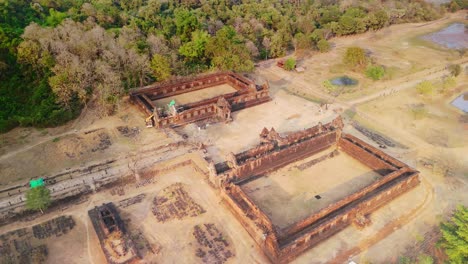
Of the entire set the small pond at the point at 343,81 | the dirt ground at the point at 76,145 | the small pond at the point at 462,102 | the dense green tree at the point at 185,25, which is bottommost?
the small pond at the point at 462,102

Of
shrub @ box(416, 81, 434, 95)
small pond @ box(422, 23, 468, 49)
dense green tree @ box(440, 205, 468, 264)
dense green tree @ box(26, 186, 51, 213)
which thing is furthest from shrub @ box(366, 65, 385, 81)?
dense green tree @ box(26, 186, 51, 213)

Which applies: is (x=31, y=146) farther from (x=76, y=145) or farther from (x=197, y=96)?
(x=197, y=96)

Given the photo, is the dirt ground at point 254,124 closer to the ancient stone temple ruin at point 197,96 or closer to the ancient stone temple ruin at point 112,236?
the ancient stone temple ruin at point 197,96

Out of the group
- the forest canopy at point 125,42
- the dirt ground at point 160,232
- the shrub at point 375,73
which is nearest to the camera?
the dirt ground at point 160,232

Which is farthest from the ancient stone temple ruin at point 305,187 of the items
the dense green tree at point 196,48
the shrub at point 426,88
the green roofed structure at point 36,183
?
the dense green tree at point 196,48

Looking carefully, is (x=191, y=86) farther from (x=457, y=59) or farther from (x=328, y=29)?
(x=457, y=59)

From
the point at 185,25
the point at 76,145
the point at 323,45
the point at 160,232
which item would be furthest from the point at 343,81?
the point at 160,232
